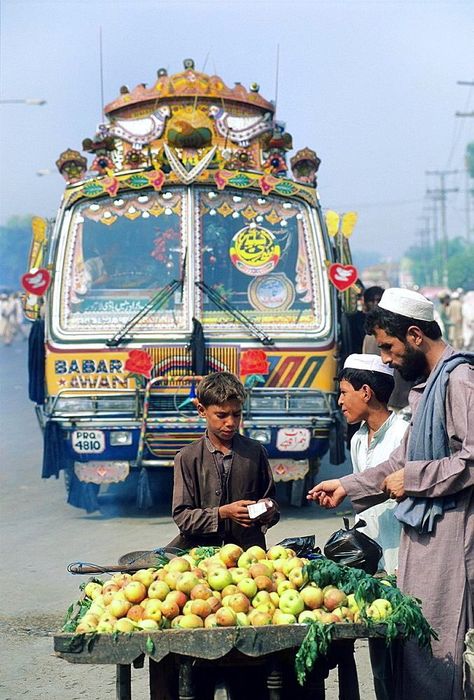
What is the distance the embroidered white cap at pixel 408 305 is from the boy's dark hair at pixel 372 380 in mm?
687

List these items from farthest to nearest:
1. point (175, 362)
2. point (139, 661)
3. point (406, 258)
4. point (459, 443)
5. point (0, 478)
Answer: point (406, 258)
point (0, 478)
point (175, 362)
point (459, 443)
point (139, 661)

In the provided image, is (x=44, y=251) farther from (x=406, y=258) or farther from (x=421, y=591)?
(x=406, y=258)

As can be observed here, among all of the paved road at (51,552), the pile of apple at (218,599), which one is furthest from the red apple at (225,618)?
the paved road at (51,552)

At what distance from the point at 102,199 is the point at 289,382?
7.54 ft

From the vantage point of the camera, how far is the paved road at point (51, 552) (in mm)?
6004

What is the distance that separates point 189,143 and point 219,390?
19.7ft

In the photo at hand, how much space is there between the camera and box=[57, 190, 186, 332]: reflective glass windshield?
990 centimetres

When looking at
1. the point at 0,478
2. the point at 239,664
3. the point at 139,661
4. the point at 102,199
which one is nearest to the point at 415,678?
the point at 239,664

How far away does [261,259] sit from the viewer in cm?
995

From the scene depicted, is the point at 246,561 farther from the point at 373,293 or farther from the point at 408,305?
the point at 373,293

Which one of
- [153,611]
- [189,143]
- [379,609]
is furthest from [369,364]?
[189,143]

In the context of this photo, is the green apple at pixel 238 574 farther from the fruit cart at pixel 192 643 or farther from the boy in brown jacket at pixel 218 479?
the boy in brown jacket at pixel 218 479

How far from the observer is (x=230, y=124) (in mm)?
10914

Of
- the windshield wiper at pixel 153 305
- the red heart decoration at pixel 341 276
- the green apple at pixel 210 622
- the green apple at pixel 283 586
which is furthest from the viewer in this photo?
the red heart decoration at pixel 341 276
